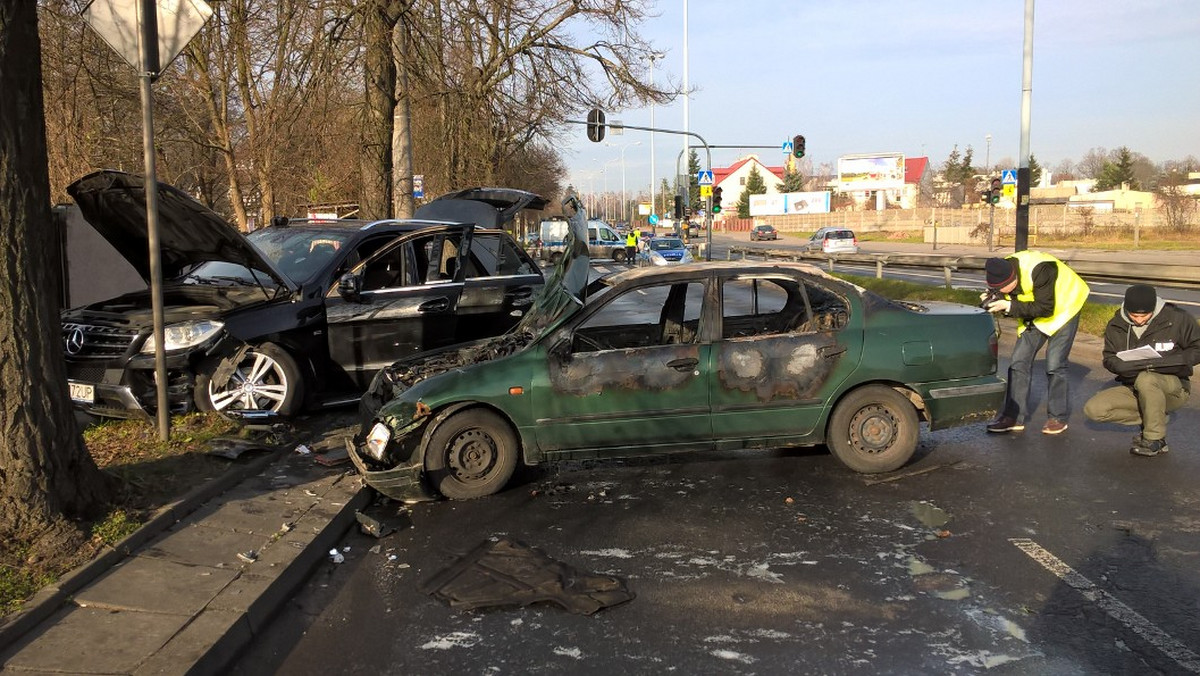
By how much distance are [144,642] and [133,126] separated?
20.8 metres

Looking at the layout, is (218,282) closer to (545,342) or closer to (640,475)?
(545,342)

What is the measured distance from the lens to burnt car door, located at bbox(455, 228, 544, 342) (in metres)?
8.48

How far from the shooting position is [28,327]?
428cm

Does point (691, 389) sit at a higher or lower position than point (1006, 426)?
higher

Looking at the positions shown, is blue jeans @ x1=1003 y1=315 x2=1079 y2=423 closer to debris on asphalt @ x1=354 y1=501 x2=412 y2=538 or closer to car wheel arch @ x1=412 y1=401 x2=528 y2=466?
car wheel arch @ x1=412 y1=401 x2=528 y2=466

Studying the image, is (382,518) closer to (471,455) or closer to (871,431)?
(471,455)

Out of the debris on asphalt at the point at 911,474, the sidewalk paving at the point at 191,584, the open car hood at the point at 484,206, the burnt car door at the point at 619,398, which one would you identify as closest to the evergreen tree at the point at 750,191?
the open car hood at the point at 484,206

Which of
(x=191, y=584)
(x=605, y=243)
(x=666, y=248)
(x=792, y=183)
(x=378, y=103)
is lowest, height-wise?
(x=191, y=584)

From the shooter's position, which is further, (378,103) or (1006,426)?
(378,103)

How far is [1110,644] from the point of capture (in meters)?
3.57

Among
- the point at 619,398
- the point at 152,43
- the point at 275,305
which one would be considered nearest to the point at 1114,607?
the point at 619,398

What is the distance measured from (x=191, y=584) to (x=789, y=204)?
355 feet

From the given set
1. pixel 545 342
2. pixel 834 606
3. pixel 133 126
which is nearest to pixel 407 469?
pixel 545 342

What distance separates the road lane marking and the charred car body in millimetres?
5383
